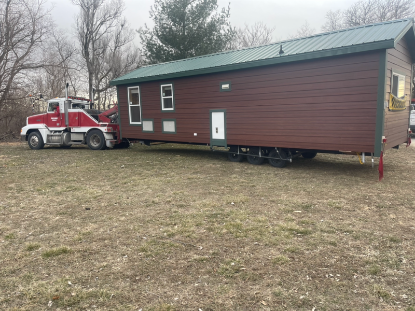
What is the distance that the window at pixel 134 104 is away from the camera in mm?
12249

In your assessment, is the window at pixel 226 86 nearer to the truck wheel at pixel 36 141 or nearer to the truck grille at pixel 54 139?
the truck grille at pixel 54 139

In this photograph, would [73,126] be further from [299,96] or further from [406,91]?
[406,91]

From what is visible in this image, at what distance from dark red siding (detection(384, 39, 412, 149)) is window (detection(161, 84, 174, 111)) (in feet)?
22.0

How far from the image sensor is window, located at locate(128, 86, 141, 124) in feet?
40.2

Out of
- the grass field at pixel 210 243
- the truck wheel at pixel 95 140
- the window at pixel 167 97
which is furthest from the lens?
the truck wheel at pixel 95 140

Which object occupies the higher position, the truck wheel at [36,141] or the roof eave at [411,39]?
the roof eave at [411,39]

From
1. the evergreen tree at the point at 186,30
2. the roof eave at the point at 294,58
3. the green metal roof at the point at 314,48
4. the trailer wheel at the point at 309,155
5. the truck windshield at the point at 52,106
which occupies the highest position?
the evergreen tree at the point at 186,30

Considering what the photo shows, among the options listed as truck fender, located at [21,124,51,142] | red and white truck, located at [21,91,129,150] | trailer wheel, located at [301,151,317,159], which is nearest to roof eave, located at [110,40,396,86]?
trailer wheel, located at [301,151,317,159]

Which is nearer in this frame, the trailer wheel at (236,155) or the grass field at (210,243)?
the grass field at (210,243)

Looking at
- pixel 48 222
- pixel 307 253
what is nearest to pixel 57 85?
pixel 48 222

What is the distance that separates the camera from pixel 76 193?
21.4 feet

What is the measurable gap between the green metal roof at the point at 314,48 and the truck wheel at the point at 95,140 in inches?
186

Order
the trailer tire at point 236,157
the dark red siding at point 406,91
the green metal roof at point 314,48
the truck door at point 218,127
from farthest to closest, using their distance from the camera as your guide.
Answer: the trailer tire at point 236,157
the truck door at point 218,127
the dark red siding at point 406,91
the green metal roof at point 314,48

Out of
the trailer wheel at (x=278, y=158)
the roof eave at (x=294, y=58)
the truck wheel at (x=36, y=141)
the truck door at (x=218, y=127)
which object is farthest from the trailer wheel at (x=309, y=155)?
the truck wheel at (x=36, y=141)
